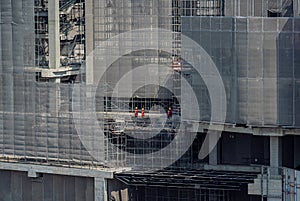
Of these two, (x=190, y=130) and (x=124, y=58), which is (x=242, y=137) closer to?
(x=190, y=130)

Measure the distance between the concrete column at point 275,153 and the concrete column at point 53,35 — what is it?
8.17 m

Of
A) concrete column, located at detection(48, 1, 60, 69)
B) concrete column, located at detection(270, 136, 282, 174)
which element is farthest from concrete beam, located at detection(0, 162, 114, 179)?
concrete column, located at detection(270, 136, 282, 174)

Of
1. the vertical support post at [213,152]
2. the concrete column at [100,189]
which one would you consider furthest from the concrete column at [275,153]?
the concrete column at [100,189]

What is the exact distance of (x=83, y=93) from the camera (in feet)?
99.8

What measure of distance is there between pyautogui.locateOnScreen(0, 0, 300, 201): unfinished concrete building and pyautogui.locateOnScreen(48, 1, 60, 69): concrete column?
0.03 meters

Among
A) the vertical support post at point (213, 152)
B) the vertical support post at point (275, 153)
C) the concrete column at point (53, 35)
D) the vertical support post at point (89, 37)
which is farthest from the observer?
the vertical support post at point (89, 37)

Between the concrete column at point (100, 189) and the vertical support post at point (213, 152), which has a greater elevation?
the vertical support post at point (213, 152)

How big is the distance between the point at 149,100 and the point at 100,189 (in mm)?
3845

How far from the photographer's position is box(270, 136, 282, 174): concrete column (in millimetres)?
29125

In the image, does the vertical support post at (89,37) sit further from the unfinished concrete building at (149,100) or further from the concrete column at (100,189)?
the concrete column at (100,189)

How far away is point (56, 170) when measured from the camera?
30.8 m

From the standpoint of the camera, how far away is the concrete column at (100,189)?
3009 centimetres

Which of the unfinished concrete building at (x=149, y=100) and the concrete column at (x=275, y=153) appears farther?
the concrete column at (x=275, y=153)

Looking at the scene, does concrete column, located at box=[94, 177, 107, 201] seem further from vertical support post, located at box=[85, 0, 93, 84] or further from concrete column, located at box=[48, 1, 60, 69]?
concrete column, located at box=[48, 1, 60, 69]
